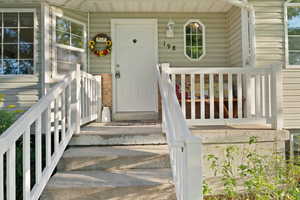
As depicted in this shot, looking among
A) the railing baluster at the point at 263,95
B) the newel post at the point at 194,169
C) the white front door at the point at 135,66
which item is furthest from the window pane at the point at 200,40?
the newel post at the point at 194,169

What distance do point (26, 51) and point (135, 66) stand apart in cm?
211

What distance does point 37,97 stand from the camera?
179 inches

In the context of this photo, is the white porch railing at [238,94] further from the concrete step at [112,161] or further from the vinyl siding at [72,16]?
the vinyl siding at [72,16]

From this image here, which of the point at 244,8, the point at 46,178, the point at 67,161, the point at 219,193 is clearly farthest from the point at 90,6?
the point at 219,193

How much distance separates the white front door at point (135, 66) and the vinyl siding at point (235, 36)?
1.55 meters

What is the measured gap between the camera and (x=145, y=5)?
4.90 meters

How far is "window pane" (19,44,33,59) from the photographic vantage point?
14.9ft

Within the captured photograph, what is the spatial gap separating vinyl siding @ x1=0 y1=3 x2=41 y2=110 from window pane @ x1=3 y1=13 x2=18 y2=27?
0.51ft

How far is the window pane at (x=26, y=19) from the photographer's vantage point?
14.9 ft

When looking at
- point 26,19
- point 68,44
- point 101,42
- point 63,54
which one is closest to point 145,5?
point 101,42

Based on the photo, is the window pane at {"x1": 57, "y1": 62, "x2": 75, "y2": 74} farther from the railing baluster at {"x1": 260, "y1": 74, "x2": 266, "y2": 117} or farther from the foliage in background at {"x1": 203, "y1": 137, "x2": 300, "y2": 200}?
the railing baluster at {"x1": 260, "y1": 74, "x2": 266, "y2": 117}

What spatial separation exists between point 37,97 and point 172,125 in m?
3.17

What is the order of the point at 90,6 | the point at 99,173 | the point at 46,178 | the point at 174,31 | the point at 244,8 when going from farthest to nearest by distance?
the point at 174,31, the point at 90,6, the point at 244,8, the point at 99,173, the point at 46,178

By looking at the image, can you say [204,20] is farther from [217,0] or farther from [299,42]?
[299,42]
